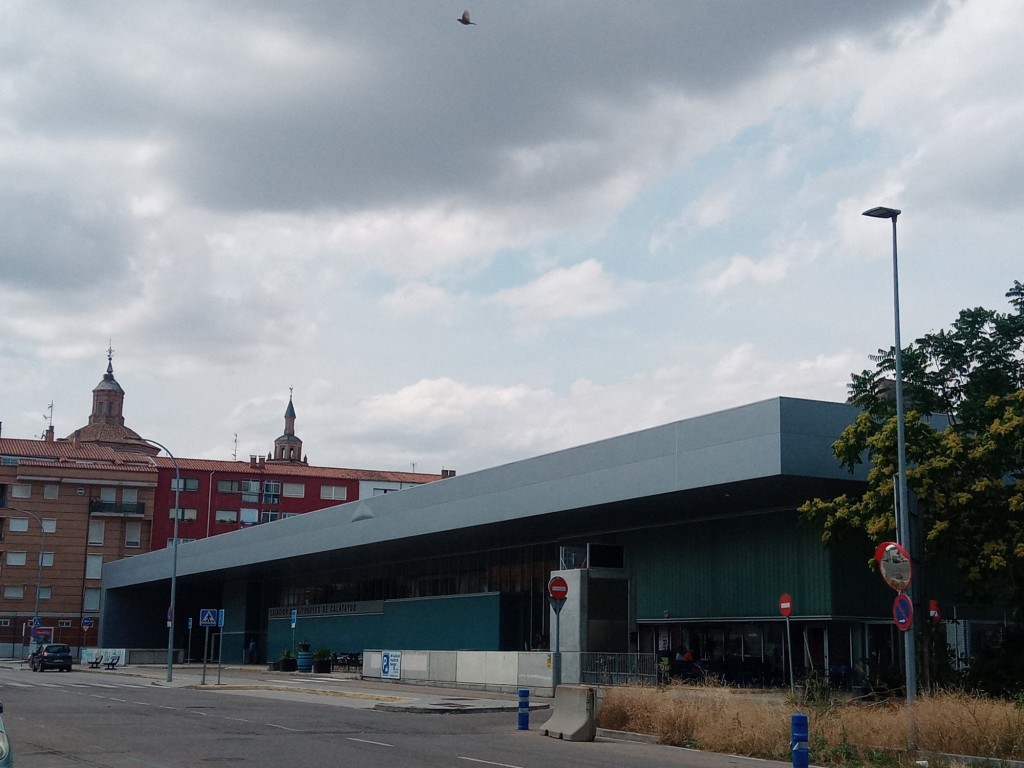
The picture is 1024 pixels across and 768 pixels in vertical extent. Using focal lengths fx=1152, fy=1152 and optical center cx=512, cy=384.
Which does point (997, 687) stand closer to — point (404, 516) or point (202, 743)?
point (202, 743)

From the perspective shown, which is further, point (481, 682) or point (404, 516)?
point (404, 516)

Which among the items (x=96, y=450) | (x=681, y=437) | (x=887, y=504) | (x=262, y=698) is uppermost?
(x=96, y=450)

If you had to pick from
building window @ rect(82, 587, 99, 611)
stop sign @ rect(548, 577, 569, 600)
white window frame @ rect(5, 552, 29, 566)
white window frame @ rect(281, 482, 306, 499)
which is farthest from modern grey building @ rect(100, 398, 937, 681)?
white window frame @ rect(281, 482, 306, 499)

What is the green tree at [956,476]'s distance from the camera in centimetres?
2816

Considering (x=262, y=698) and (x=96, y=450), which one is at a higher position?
(x=96, y=450)

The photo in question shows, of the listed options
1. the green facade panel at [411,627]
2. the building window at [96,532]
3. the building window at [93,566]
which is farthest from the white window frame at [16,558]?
the green facade panel at [411,627]

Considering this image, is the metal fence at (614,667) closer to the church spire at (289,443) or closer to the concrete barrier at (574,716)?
the concrete barrier at (574,716)

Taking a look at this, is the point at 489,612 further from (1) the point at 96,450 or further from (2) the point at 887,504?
(1) the point at 96,450

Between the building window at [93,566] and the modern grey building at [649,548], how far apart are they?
1547 inches

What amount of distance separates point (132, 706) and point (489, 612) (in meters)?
21.4

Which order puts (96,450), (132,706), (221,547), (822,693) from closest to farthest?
(822,693)
(132,706)
(221,547)
(96,450)

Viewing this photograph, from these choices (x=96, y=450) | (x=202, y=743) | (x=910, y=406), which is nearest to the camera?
(x=202, y=743)

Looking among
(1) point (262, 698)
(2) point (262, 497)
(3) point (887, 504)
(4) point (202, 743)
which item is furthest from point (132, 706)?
(2) point (262, 497)

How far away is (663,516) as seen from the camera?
3959 cm
